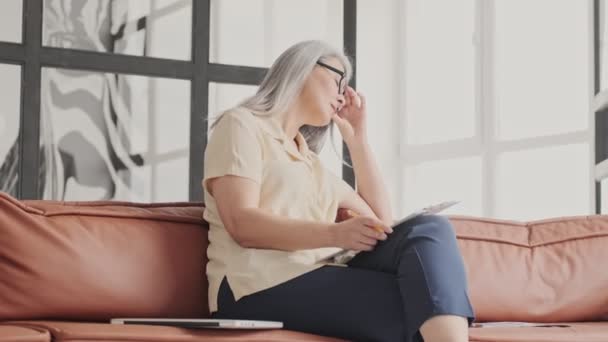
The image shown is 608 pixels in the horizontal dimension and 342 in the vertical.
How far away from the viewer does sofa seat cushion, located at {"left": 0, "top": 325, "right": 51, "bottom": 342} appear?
70.8 inches

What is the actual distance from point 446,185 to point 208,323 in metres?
3.77

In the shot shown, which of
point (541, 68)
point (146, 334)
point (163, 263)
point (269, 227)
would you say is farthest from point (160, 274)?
point (541, 68)

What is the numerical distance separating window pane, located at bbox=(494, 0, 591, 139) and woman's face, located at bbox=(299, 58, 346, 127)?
2.55 m

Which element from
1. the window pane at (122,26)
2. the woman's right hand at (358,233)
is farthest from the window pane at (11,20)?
the woman's right hand at (358,233)

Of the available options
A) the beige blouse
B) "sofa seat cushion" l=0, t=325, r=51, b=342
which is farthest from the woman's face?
"sofa seat cushion" l=0, t=325, r=51, b=342

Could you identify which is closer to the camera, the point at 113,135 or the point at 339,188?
the point at 339,188

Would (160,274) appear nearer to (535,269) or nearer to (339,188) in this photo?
(339,188)

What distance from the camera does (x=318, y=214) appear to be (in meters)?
2.45

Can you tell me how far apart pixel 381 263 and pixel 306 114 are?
0.58 meters

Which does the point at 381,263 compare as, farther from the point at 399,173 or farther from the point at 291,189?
the point at 399,173

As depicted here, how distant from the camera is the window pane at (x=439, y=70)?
5531mm

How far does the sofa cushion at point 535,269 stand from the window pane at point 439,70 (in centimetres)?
277

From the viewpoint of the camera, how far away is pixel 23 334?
183cm

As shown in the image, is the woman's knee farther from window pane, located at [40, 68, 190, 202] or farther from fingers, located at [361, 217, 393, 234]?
window pane, located at [40, 68, 190, 202]
